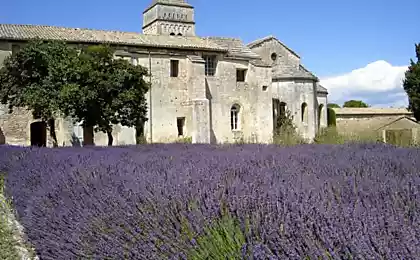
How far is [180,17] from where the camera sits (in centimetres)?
4925

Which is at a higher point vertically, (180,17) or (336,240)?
(180,17)

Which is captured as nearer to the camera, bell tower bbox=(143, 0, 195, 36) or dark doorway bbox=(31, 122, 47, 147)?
dark doorway bbox=(31, 122, 47, 147)

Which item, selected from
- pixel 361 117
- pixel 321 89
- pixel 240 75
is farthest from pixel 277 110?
pixel 361 117

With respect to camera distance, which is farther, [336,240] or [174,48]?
[174,48]

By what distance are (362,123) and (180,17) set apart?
22.7 m

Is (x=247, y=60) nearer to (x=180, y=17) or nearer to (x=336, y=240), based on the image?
(x=180, y=17)

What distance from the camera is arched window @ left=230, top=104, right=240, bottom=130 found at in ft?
90.1

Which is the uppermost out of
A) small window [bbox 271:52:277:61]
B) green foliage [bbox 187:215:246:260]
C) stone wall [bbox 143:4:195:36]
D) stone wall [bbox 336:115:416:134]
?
stone wall [bbox 143:4:195:36]

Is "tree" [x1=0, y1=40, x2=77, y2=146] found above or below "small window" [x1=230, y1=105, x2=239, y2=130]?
above

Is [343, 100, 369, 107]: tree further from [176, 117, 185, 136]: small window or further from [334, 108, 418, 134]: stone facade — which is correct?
[176, 117, 185, 136]: small window

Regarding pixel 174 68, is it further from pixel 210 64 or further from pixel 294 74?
pixel 294 74

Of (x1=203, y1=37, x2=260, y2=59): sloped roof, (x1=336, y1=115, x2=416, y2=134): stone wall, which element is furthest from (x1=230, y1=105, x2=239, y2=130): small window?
(x1=336, y1=115, x2=416, y2=134): stone wall

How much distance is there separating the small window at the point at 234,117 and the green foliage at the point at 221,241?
81.8 ft

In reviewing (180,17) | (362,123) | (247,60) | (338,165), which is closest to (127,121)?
(247,60)
